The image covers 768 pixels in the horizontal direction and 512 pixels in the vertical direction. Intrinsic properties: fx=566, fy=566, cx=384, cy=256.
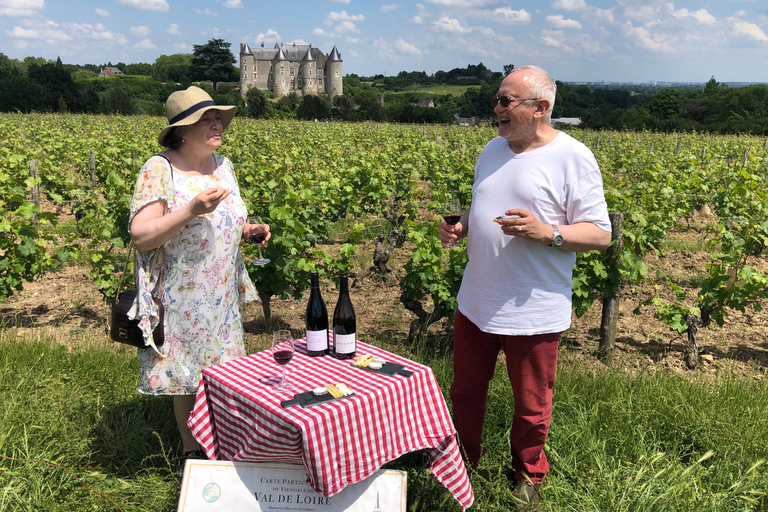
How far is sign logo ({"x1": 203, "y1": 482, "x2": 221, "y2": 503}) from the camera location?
1983mm

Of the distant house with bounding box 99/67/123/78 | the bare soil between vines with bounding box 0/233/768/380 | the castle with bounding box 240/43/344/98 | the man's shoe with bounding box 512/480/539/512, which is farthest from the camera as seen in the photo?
the distant house with bounding box 99/67/123/78

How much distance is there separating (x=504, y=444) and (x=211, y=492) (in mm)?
1548

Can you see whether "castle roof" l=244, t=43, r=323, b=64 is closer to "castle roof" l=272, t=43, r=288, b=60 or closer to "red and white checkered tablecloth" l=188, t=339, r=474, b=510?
"castle roof" l=272, t=43, r=288, b=60

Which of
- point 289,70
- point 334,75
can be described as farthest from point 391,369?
point 289,70

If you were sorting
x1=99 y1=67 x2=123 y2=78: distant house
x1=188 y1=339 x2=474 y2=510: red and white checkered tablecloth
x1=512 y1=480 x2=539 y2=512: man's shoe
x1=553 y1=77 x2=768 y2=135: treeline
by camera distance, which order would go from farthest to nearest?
x1=99 y1=67 x2=123 y2=78: distant house, x1=553 y1=77 x2=768 y2=135: treeline, x1=512 y1=480 x2=539 y2=512: man's shoe, x1=188 y1=339 x2=474 y2=510: red and white checkered tablecloth

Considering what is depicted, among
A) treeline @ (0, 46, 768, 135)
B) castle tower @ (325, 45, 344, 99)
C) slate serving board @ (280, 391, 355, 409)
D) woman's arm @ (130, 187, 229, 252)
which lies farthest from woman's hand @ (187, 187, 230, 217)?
castle tower @ (325, 45, 344, 99)

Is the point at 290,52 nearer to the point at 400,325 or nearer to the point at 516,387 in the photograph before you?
the point at 400,325

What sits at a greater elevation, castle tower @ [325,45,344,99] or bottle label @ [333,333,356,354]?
castle tower @ [325,45,344,99]

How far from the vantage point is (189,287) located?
8.03 ft

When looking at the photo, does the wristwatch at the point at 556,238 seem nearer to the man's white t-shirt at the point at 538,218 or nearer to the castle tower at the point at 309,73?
the man's white t-shirt at the point at 538,218

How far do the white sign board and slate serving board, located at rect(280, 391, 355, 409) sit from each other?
248 millimetres

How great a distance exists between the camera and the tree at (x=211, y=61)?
84.1 meters

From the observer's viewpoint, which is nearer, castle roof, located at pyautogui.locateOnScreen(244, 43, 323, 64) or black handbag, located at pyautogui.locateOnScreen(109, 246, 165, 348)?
black handbag, located at pyautogui.locateOnScreen(109, 246, 165, 348)

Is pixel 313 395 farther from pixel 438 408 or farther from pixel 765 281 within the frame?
pixel 765 281
